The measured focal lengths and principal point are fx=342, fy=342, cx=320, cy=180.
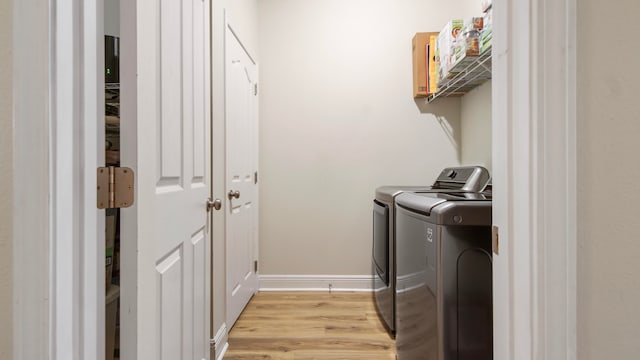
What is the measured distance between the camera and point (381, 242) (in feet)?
7.42

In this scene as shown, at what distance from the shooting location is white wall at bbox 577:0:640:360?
547 millimetres

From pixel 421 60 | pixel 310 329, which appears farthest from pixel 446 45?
pixel 310 329

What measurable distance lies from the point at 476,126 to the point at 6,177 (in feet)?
8.35

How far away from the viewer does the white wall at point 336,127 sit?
2789mm

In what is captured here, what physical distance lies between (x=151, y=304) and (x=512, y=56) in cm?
95

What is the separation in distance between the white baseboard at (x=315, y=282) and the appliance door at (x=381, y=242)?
388 millimetres

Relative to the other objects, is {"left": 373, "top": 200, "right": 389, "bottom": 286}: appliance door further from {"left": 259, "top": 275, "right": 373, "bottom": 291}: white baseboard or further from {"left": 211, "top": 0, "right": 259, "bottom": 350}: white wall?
{"left": 211, "top": 0, "right": 259, "bottom": 350}: white wall

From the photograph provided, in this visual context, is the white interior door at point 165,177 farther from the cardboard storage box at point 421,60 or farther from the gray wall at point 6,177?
the cardboard storage box at point 421,60

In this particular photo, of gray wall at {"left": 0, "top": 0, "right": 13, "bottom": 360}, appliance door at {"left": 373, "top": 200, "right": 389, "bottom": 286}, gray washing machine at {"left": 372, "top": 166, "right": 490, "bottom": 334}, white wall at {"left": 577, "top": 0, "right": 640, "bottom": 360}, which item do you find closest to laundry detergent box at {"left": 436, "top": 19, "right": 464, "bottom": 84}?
gray washing machine at {"left": 372, "top": 166, "right": 490, "bottom": 334}

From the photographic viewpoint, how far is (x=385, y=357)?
71.1 inches

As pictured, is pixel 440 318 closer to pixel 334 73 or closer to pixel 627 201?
pixel 627 201

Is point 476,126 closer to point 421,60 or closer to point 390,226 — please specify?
point 421,60

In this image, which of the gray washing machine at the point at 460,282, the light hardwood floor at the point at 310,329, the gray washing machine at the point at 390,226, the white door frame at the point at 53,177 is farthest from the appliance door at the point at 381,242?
the white door frame at the point at 53,177

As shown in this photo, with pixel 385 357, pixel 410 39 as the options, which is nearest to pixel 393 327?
pixel 385 357
